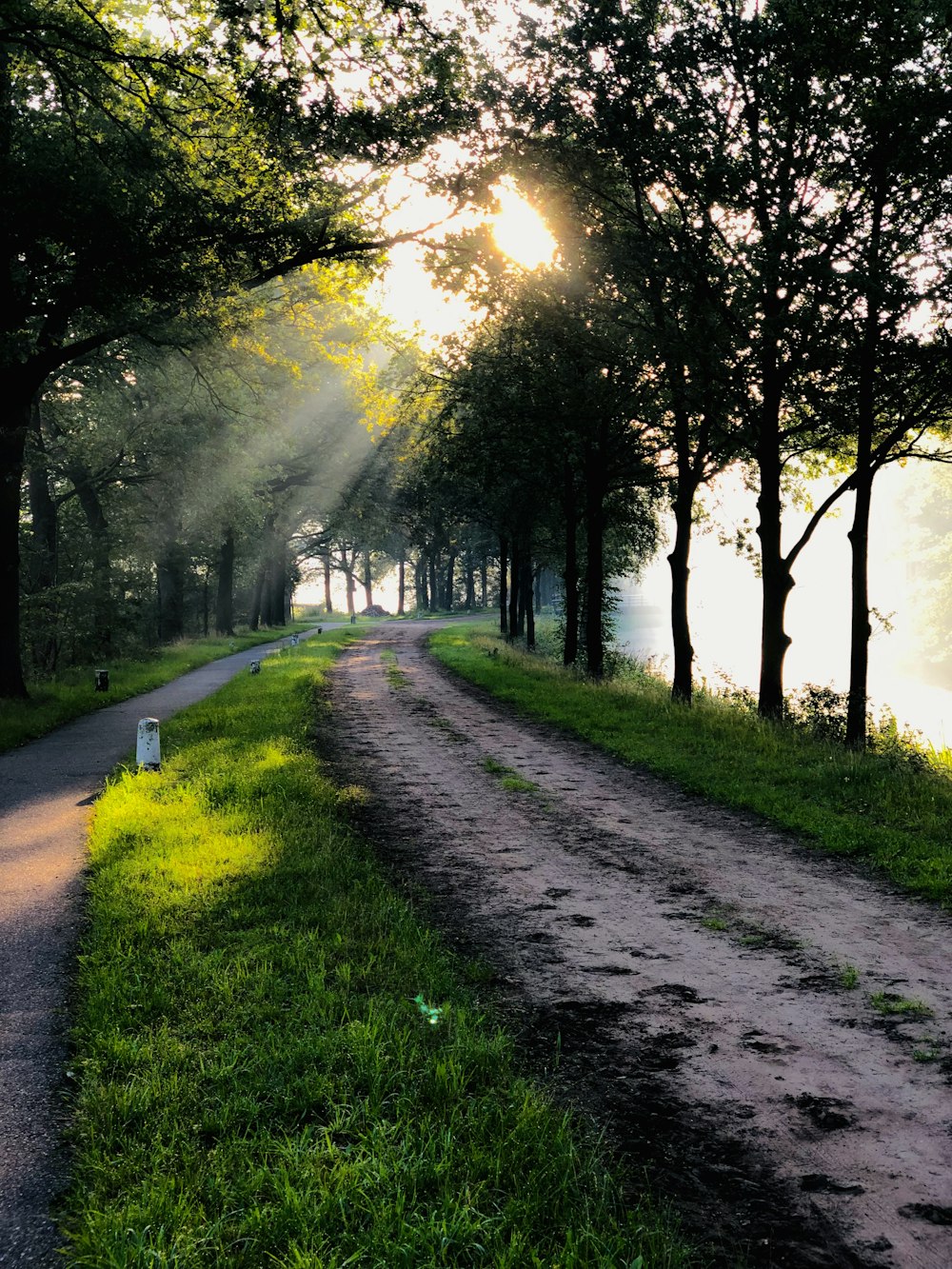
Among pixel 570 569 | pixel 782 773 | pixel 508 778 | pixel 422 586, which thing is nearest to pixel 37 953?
pixel 508 778

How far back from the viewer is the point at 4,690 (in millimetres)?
16031

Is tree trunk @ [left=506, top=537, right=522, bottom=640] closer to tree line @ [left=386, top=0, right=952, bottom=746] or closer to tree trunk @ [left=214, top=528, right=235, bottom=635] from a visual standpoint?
tree trunk @ [left=214, top=528, right=235, bottom=635]

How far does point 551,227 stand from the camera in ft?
53.2

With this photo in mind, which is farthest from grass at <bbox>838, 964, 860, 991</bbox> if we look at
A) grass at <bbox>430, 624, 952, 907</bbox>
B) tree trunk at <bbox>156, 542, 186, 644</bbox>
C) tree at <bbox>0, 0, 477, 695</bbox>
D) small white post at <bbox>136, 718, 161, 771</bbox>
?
tree trunk at <bbox>156, 542, 186, 644</bbox>

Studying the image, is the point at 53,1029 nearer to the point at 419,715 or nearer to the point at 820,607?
the point at 419,715

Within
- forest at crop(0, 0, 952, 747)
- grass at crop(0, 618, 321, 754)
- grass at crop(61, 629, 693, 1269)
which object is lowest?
grass at crop(61, 629, 693, 1269)

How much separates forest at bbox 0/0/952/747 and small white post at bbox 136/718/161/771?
21.2ft

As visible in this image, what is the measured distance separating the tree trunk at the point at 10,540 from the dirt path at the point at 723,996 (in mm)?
9705

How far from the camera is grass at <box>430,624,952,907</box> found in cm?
798

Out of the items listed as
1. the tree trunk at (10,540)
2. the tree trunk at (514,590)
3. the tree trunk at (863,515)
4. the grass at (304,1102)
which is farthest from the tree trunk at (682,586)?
the tree trunk at (514,590)

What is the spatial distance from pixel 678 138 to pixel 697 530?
12009 millimetres

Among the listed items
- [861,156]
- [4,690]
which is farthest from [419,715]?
[861,156]

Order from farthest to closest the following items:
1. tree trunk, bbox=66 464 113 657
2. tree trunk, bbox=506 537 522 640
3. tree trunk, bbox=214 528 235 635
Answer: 1. tree trunk, bbox=214 528 235 635
2. tree trunk, bbox=506 537 522 640
3. tree trunk, bbox=66 464 113 657

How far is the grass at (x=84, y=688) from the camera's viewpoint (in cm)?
1459
